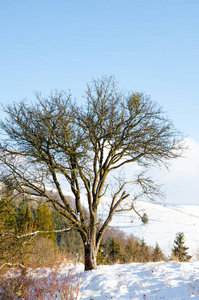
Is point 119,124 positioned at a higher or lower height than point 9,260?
higher

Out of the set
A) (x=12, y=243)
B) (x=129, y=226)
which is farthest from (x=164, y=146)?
(x=129, y=226)

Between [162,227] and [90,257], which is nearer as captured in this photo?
[90,257]

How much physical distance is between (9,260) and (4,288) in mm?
884

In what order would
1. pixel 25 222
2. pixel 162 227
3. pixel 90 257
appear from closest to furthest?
1. pixel 90 257
2. pixel 25 222
3. pixel 162 227

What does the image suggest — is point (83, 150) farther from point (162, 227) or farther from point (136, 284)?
point (162, 227)

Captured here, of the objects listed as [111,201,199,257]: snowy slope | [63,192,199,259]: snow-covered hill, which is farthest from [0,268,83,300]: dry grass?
[111,201,199,257]: snowy slope

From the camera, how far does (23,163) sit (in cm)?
968

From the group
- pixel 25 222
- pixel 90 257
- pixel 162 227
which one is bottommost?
pixel 90 257

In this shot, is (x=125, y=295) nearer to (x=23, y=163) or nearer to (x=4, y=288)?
(x=4, y=288)

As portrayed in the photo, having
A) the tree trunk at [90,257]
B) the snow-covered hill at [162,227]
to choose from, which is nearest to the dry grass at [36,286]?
the tree trunk at [90,257]

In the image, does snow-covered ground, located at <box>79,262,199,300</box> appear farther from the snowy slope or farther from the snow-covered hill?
the snowy slope

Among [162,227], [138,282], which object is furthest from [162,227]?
[138,282]

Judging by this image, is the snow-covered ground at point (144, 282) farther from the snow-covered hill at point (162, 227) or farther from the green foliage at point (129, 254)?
the snow-covered hill at point (162, 227)

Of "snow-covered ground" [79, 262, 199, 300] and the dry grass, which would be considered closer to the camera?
"snow-covered ground" [79, 262, 199, 300]
